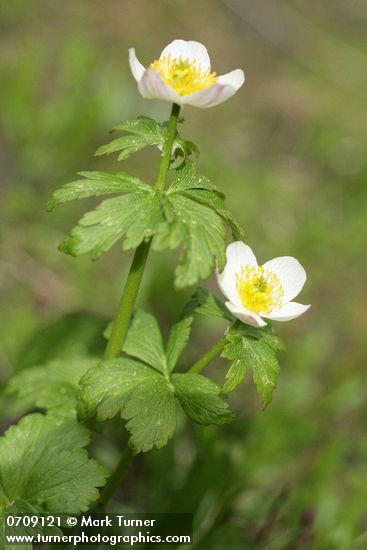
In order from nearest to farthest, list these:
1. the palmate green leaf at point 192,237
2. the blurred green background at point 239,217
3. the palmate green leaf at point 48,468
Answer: the palmate green leaf at point 192,237 → the palmate green leaf at point 48,468 → the blurred green background at point 239,217

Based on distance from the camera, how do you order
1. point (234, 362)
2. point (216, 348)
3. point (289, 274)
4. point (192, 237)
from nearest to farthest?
point (192, 237)
point (234, 362)
point (216, 348)
point (289, 274)

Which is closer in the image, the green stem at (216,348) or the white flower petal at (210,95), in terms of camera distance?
the white flower petal at (210,95)

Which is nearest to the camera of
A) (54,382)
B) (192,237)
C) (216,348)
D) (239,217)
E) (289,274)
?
(192,237)

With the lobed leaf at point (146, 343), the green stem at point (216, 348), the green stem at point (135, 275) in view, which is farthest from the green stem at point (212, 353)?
the green stem at point (135, 275)

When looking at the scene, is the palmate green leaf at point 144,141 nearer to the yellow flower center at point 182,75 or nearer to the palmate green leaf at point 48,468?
the yellow flower center at point 182,75

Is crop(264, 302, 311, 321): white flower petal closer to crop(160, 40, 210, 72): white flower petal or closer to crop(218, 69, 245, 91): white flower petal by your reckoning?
crop(218, 69, 245, 91): white flower petal

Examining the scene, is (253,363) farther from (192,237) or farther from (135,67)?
(135,67)

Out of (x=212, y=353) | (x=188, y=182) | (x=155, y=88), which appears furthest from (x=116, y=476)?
(x=155, y=88)
